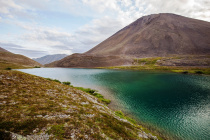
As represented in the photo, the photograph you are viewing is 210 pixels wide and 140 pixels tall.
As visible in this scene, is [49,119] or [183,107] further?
[183,107]

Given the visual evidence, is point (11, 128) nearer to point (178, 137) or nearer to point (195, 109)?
point (178, 137)

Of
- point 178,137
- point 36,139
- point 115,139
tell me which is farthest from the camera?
point 178,137

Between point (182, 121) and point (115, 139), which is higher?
point (115, 139)

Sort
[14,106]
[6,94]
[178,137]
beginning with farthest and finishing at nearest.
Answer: [178,137]
[6,94]
[14,106]

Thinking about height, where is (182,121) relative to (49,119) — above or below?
below

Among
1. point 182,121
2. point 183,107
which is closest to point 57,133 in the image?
point 182,121

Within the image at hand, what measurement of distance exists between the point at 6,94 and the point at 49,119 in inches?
354

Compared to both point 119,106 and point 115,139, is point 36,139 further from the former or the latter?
point 119,106

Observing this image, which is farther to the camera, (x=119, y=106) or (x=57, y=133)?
(x=119, y=106)

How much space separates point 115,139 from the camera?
10.6 metres

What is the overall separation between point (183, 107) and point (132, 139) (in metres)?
26.7

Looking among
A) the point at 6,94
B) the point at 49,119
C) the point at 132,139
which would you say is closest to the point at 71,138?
the point at 49,119

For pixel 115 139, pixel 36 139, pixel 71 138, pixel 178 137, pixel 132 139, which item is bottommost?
pixel 178 137

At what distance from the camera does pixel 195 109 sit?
27.3m
